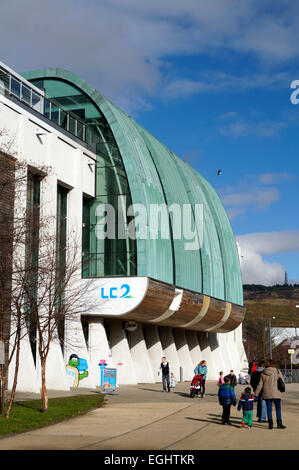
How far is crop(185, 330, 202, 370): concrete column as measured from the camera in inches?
2080

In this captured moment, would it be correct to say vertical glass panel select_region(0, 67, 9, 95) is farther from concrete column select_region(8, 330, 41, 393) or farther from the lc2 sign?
concrete column select_region(8, 330, 41, 393)

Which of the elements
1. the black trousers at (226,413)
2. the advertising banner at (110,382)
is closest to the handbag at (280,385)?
the black trousers at (226,413)

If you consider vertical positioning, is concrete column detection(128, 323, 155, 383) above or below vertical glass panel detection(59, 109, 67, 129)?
below

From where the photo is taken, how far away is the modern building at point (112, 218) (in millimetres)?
30870

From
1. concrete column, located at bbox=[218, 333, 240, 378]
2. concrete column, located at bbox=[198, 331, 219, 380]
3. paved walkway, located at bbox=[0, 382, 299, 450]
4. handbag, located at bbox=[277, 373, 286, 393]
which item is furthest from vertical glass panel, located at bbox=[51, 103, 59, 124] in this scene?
concrete column, located at bbox=[218, 333, 240, 378]

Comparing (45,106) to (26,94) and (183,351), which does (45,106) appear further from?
(183,351)

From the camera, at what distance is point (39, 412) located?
1845cm

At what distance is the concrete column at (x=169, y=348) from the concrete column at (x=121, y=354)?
30.0ft

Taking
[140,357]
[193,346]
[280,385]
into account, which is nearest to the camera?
[280,385]

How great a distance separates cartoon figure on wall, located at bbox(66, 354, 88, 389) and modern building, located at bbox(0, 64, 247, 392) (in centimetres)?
29

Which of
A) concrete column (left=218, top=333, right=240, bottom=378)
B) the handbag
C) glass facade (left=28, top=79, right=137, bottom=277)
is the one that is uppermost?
glass facade (left=28, top=79, right=137, bottom=277)

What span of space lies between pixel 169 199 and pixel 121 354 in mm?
10453

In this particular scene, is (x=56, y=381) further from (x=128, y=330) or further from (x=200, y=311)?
(x=200, y=311)

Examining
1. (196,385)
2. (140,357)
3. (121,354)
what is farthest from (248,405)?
(140,357)
